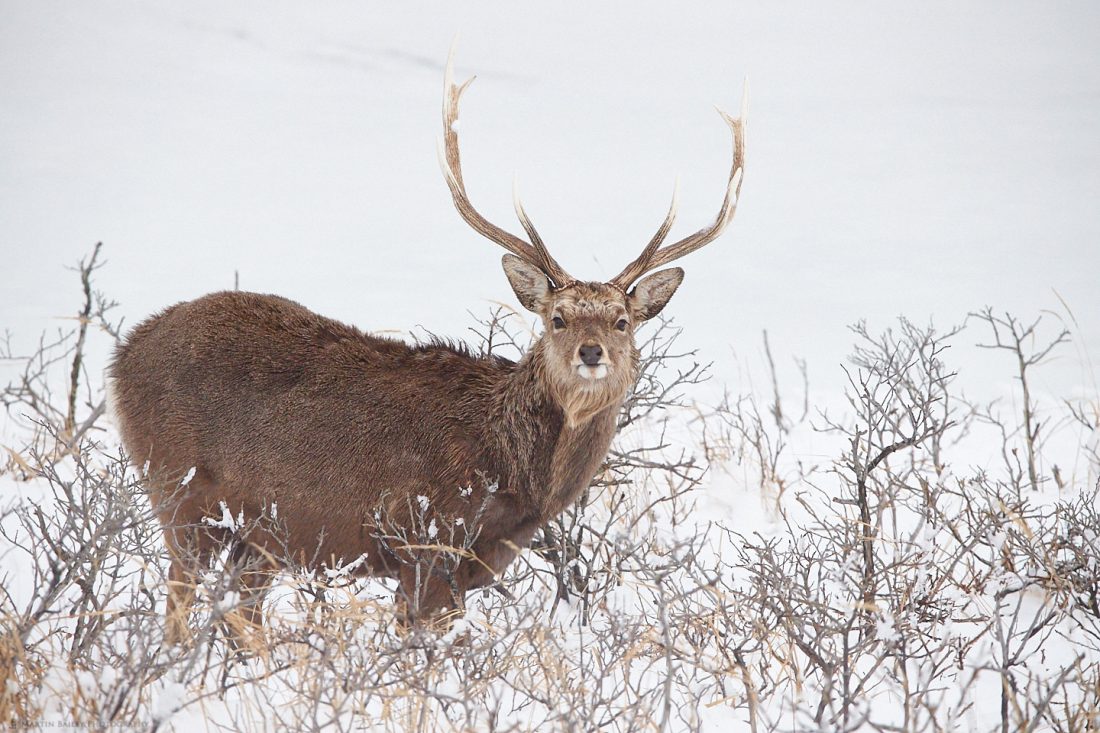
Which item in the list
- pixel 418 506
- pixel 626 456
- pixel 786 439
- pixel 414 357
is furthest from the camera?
pixel 786 439

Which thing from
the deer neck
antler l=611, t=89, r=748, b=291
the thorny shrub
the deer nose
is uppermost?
antler l=611, t=89, r=748, b=291

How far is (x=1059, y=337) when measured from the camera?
27.5ft

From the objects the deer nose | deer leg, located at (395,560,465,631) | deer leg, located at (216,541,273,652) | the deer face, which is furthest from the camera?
the deer face

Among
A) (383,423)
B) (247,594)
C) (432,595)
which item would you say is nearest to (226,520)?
(247,594)

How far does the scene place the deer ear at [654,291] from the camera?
5.96 meters

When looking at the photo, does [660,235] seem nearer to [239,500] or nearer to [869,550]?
[869,550]

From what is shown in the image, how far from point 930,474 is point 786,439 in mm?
1415

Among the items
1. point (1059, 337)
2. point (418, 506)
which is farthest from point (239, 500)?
point (1059, 337)

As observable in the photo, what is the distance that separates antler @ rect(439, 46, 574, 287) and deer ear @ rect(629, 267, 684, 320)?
40 cm

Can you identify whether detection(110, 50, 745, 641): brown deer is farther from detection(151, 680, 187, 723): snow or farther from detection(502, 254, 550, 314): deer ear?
detection(151, 680, 187, 723): snow

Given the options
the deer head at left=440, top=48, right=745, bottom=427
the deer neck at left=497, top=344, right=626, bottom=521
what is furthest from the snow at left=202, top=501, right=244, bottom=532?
the deer head at left=440, top=48, right=745, bottom=427

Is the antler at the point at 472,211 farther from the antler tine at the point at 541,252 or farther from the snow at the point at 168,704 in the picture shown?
the snow at the point at 168,704

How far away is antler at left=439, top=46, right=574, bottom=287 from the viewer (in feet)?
19.6

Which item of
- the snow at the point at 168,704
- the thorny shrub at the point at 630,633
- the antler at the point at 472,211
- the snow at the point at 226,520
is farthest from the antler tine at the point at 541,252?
the snow at the point at 168,704
